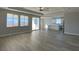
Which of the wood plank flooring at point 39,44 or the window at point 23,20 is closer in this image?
the wood plank flooring at point 39,44

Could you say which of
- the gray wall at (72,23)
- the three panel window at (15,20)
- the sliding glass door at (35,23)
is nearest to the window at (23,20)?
the three panel window at (15,20)

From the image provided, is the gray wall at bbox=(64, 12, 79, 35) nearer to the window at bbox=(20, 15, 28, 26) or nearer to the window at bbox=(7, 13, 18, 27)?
the window at bbox=(20, 15, 28, 26)

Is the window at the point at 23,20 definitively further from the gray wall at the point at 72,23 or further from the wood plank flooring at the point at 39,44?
the gray wall at the point at 72,23

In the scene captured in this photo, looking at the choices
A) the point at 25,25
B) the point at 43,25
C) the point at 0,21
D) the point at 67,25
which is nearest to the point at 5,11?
the point at 0,21

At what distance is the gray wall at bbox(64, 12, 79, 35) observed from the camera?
372 inches

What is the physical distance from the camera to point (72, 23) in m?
9.83

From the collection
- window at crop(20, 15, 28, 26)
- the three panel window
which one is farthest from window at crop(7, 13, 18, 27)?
window at crop(20, 15, 28, 26)

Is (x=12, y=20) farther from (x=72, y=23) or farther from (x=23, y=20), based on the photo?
(x=72, y=23)

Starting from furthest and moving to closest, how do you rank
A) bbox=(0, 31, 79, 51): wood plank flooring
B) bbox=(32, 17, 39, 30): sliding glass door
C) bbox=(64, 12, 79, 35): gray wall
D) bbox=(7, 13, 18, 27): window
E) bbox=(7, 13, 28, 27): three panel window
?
1. bbox=(32, 17, 39, 30): sliding glass door
2. bbox=(64, 12, 79, 35): gray wall
3. bbox=(7, 13, 28, 27): three panel window
4. bbox=(7, 13, 18, 27): window
5. bbox=(0, 31, 79, 51): wood plank flooring

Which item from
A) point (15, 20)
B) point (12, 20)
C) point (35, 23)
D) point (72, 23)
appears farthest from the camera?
point (35, 23)

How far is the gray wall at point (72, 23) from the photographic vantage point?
945 centimetres

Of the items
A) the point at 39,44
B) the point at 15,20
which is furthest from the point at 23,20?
the point at 39,44
